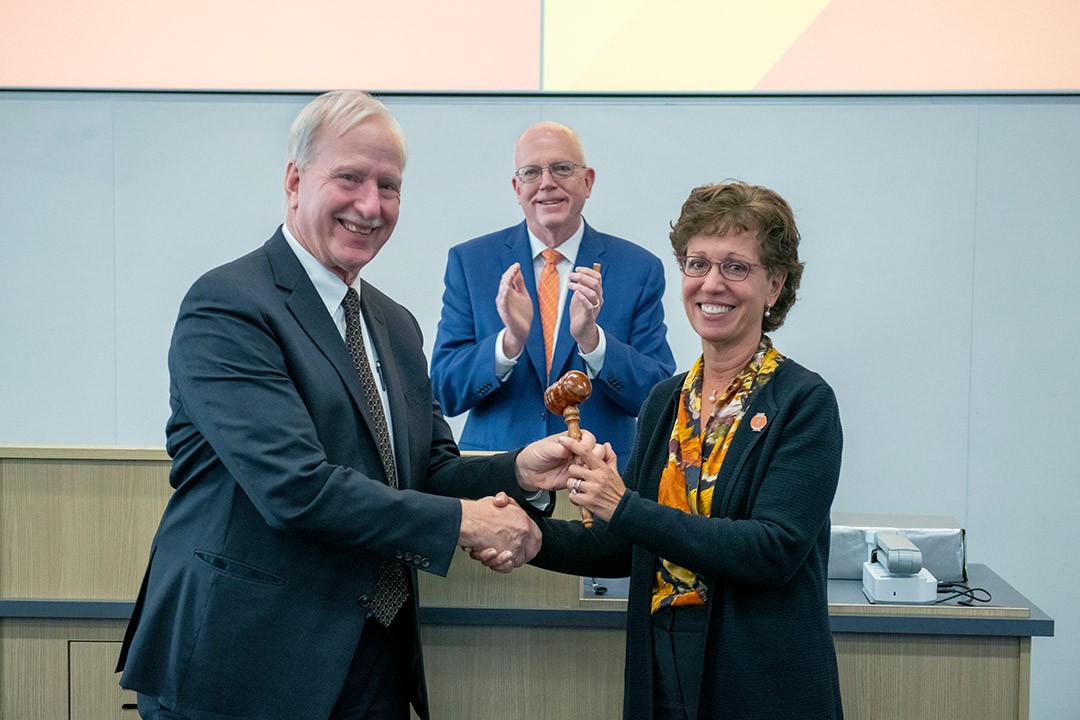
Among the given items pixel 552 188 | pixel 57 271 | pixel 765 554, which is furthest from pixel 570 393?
pixel 57 271

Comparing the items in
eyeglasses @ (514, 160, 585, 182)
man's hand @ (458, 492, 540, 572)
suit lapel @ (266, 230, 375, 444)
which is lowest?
man's hand @ (458, 492, 540, 572)

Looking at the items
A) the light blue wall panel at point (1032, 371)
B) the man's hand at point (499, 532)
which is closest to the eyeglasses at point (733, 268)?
the man's hand at point (499, 532)

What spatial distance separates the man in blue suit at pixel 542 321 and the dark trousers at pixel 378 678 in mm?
1144

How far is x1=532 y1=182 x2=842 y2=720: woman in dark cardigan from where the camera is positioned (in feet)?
5.85

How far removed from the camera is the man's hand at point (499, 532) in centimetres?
187

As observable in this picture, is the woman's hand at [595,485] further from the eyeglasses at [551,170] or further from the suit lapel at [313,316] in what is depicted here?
the eyeglasses at [551,170]

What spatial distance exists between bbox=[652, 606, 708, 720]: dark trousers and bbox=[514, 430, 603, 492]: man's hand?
1.08 ft

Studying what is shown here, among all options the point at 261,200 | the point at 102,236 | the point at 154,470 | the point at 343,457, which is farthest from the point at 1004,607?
the point at 102,236

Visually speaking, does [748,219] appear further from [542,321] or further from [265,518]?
[542,321]

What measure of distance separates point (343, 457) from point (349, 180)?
487mm

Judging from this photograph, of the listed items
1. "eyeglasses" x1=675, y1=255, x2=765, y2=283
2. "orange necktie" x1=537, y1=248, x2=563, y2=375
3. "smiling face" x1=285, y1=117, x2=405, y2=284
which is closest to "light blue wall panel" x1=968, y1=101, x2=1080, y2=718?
"orange necktie" x1=537, y1=248, x2=563, y2=375

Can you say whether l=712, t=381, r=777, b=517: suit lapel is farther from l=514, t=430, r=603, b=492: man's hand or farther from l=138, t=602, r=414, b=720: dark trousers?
l=138, t=602, r=414, b=720: dark trousers

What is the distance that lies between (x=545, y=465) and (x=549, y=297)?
1153mm

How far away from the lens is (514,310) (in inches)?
114
